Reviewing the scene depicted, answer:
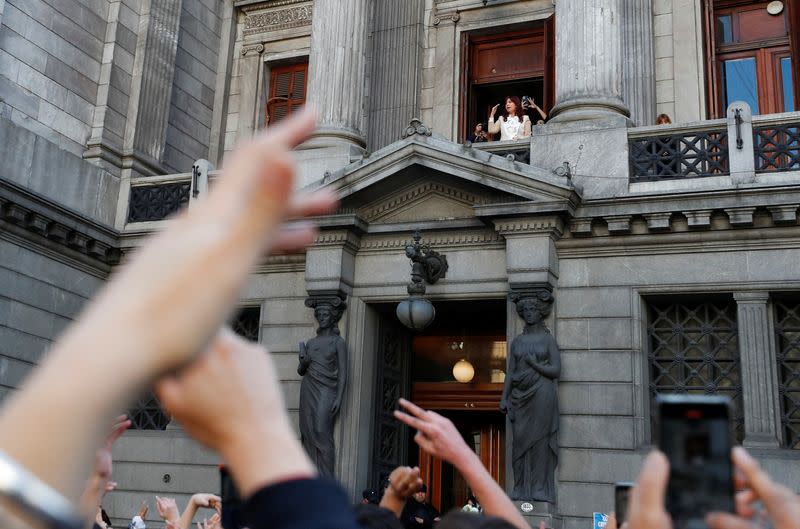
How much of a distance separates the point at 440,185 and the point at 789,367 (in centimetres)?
610

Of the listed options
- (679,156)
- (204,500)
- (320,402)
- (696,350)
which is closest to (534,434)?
(696,350)

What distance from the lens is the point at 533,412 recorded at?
13.6 meters

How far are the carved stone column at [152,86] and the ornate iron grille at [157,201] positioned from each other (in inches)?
28.9

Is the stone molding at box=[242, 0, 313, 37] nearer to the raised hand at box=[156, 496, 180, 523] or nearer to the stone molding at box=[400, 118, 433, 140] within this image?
the stone molding at box=[400, 118, 433, 140]

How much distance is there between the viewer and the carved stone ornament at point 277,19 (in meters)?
21.8

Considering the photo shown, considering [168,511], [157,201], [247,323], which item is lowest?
[168,511]

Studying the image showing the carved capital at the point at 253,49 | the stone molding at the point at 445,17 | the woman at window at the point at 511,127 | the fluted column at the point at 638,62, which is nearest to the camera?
the fluted column at the point at 638,62

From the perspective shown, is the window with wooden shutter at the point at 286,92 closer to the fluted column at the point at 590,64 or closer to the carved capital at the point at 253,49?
the carved capital at the point at 253,49

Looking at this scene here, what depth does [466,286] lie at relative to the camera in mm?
15062

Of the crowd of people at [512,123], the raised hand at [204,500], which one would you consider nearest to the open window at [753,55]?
the crowd of people at [512,123]

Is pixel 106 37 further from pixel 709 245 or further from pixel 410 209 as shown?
pixel 709 245

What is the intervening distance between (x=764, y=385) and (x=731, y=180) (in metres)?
3.07

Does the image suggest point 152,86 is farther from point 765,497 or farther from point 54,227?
point 765,497

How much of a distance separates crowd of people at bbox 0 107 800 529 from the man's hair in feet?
5.06
